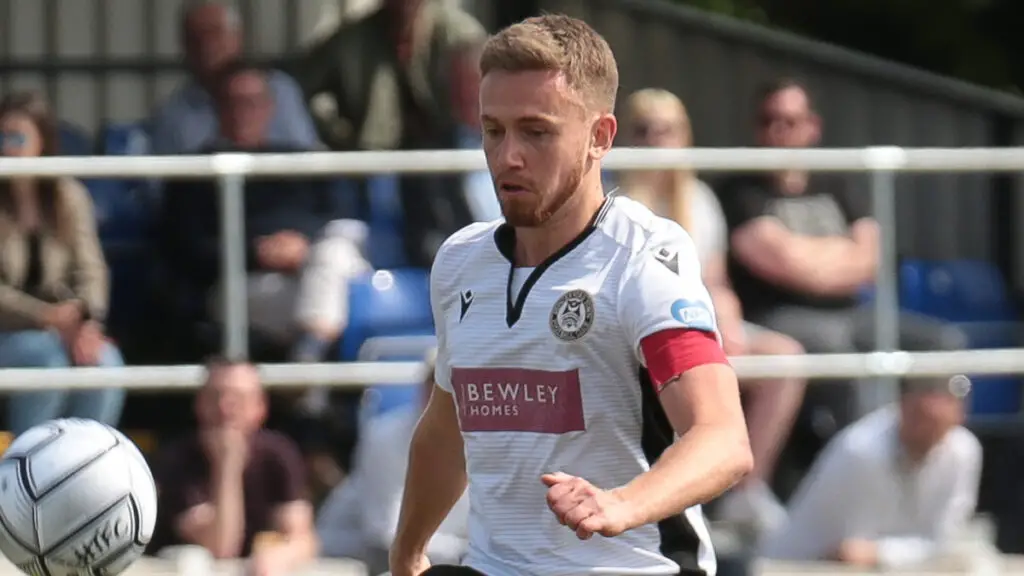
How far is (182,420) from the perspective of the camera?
7.70 metres

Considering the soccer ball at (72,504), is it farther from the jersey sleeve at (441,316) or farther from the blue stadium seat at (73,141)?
the blue stadium seat at (73,141)

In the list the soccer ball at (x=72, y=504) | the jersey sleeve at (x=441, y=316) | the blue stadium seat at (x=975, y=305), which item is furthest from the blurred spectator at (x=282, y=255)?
the jersey sleeve at (x=441, y=316)

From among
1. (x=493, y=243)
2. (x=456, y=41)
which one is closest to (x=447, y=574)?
(x=493, y=243)

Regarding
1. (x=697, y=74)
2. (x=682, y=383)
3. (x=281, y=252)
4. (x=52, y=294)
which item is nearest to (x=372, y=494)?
(x=281, y=252)

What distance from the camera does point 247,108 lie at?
8.59m

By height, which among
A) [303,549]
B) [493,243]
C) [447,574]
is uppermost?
[493,243]

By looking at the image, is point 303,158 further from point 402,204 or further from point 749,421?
point 749,421

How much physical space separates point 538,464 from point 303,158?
12.0ft

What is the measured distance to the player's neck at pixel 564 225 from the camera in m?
4.16

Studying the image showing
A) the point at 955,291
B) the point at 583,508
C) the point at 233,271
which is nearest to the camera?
the point at 583,508

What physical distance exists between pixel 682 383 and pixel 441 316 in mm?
659

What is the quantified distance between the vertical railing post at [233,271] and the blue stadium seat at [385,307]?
399 mm

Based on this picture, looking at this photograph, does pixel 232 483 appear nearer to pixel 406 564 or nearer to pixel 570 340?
pixel 406 564

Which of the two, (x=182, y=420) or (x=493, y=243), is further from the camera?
(x=182, y=420)
